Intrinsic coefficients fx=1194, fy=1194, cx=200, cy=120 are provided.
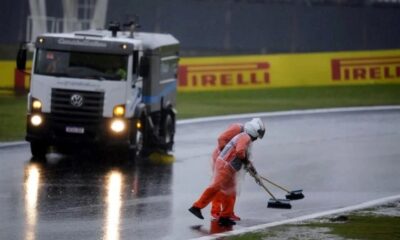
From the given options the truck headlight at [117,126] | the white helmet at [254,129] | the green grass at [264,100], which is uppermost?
the white helmet at [254,129]

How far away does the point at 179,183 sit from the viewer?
2119cm

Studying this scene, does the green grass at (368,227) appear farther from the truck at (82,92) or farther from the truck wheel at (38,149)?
the truck wheel at (38,149)

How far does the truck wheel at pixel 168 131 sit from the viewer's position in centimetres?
2644

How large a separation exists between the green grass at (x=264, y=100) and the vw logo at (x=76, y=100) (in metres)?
8.26

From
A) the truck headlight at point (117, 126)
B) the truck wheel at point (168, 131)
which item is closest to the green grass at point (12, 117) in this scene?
the truck wheel at point (168, 131)

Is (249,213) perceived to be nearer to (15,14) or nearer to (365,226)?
(365,226)

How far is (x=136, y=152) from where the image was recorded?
80.6ft

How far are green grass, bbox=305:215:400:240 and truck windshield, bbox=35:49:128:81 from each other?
8035mm

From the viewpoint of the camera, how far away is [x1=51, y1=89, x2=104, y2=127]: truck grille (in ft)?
77.5

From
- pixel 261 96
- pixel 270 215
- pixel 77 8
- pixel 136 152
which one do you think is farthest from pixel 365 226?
pixel 77 8

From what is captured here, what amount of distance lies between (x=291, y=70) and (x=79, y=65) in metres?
21.2

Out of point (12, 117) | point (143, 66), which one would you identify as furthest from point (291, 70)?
point (143, 66)

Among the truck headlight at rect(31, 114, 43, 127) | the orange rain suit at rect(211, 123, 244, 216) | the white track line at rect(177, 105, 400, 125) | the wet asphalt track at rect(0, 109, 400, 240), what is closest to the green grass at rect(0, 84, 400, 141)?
the white track line at rect(177, 105, 400, 125)

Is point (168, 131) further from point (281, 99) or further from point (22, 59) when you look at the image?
point (281, 99)
